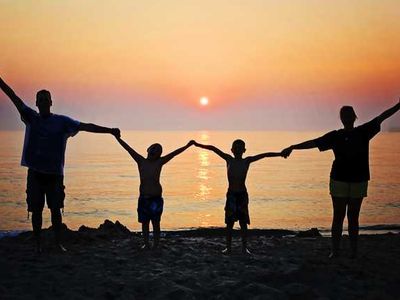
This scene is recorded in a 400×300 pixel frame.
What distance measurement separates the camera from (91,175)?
55.3 m

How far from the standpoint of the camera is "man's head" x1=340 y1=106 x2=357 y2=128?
7590 millimetres

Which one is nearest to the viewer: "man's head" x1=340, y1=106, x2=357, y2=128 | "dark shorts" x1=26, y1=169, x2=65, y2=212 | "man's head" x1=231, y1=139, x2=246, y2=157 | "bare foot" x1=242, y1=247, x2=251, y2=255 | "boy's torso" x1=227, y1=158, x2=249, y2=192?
"dark shorts" x1=26, y1=169, x2=65, y2=212

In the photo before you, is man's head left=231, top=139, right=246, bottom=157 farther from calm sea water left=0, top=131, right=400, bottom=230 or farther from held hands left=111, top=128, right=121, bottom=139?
calm sea water left=0, top=131, right=400, bottom=230

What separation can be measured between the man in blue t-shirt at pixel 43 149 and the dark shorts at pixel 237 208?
307 cm

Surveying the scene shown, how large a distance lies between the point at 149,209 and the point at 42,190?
6.53ft

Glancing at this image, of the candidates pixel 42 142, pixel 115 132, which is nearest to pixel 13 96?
pixel 42 142

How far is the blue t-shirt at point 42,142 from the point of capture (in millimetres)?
7383

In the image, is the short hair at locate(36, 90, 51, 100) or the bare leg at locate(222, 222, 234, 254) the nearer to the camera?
the short hair at locate(36, 90, 51, 100)

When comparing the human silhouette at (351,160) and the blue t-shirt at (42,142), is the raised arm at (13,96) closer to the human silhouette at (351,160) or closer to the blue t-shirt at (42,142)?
the blue t-shirt at (42,142)

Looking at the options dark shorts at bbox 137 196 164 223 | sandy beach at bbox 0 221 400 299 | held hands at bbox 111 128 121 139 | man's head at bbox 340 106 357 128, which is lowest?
sandy beach at bbox 0 221 400 299

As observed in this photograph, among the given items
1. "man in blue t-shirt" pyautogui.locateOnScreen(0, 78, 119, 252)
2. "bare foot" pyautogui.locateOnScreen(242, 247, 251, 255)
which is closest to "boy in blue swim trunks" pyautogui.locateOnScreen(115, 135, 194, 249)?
"man in blue t-shirt" pyautogui.locateOnScreen(0, 78, 119, 252)

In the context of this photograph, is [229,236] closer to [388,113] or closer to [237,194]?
[237,194]

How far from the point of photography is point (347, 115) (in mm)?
7594

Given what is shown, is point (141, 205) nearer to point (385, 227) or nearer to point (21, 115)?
point (21, 115)
